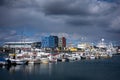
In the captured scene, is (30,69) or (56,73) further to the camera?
(30,69)

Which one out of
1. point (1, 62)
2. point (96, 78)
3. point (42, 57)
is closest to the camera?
point (96, 78)

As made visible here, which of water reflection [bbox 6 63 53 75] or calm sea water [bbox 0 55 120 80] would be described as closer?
calm sea water [bbox 0 55 120 80]

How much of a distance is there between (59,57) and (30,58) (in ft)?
71.5

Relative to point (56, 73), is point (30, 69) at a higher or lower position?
higher

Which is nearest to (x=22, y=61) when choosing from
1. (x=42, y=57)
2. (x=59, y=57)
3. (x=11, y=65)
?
(x=11, y=65)

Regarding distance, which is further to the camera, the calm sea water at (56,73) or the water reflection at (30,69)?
the water reflection at (30,69)

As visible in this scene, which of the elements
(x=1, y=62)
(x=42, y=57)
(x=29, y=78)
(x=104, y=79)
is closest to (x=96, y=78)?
(x=104, y=79)

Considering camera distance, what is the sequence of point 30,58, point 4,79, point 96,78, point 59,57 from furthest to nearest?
point 59,57 → point 30,58 → point 96,78 → point 4,79

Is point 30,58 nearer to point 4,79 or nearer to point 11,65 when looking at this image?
point 11,65

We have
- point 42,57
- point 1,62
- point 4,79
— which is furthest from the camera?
point 42,57

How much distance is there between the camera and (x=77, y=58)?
390 ft

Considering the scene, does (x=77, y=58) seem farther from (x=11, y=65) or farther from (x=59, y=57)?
(x=11, y=65)

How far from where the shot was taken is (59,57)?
4119 inches

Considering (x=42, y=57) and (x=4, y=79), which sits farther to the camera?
(x=42, y=57)
